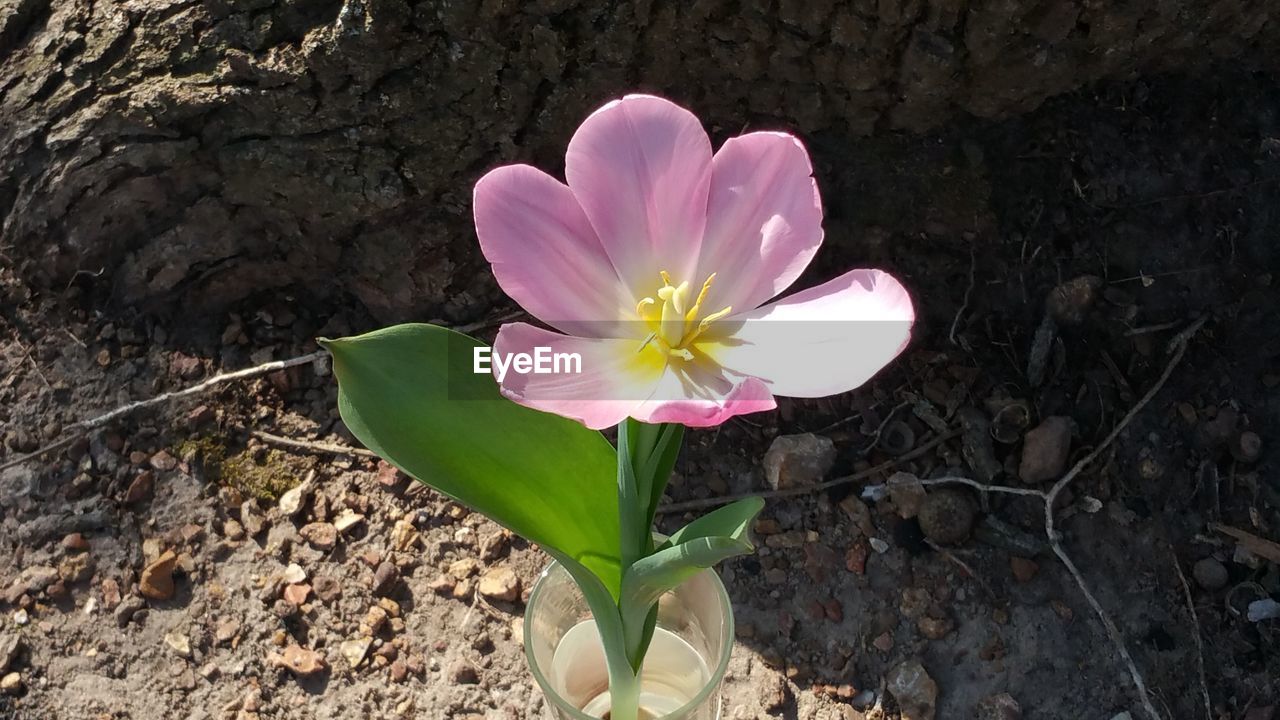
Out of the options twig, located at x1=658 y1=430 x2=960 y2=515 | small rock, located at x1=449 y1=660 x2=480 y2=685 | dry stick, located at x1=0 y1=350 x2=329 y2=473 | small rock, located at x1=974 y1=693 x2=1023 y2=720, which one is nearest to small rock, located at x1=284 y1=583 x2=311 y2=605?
small rock, located at x1=449 y1=660 x2=480 y2=685

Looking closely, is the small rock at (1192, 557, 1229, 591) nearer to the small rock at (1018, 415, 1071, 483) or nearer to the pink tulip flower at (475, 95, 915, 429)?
the small rock at (1018, 415, 1071, 483)

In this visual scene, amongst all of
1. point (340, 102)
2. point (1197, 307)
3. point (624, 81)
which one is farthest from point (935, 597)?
point (340, 102)

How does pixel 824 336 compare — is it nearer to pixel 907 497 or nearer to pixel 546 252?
pixel 546 252

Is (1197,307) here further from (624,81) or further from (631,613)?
(631,613)

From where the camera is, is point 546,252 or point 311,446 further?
point 311,446

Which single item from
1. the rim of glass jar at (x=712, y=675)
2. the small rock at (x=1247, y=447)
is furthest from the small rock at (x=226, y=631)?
the small rock at (x=1247, y=447)

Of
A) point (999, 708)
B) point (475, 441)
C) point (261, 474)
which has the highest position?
point (475, 441)

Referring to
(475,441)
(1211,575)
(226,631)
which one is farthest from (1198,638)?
(226,631)
